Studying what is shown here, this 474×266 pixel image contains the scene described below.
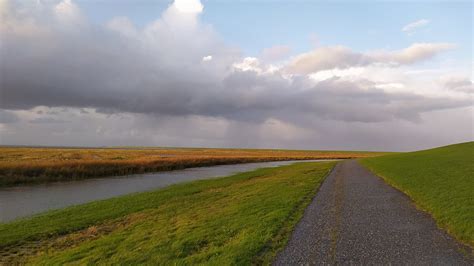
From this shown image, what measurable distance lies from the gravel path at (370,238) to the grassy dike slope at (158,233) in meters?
0.87

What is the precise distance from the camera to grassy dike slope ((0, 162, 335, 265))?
31.4ft

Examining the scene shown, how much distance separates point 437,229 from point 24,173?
4280 cm

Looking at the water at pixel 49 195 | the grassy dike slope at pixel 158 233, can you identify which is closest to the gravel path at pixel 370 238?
the grassy dike slope at pixel 158 233

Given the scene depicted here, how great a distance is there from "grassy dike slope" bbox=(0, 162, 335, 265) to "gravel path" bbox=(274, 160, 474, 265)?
0.87 meters

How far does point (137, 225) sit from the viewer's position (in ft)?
49.5

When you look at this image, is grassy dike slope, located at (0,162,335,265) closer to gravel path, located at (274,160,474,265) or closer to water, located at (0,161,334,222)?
gravel path, located at (274,160,474,265)

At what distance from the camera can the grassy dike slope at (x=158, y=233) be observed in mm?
9578

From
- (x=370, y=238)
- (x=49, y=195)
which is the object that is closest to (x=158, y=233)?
(x=370, y=238)

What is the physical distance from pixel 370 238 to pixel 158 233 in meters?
8.61

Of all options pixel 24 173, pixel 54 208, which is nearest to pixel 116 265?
pixel 54 208

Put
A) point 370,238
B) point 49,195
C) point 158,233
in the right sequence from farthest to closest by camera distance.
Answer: point 49,195 → point 158,233 → point 370,238

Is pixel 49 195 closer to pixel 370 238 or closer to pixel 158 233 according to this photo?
pixel 158 233

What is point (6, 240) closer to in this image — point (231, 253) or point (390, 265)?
point (231, 253)

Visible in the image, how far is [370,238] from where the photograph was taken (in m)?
10.2
